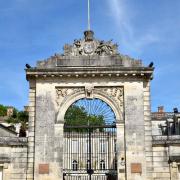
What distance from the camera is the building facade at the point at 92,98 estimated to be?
17812 mm

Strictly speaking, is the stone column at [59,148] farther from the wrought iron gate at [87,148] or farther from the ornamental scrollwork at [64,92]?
the ornamental scrollwork at [64,92]

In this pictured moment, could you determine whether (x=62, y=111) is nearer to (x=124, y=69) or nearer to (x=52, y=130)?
(x=52, y=130)

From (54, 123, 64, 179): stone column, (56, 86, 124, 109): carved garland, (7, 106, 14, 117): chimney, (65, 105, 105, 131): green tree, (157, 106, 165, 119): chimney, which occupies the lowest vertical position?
(54, 123, 64, 179): stone column

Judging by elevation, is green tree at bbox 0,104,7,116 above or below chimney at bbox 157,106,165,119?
above

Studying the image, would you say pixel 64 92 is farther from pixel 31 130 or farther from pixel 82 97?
pixel 31 130

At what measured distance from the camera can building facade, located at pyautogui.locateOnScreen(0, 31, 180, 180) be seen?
17812mm

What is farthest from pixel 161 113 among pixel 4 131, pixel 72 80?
pixel 72 80

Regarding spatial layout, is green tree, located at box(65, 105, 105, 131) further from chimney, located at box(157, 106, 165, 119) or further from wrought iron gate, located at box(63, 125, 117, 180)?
chimney, located at box(157, 106, 165, 119)

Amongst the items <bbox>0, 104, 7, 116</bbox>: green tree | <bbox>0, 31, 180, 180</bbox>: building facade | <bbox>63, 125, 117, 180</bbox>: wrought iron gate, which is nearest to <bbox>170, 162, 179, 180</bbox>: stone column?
<bbox>0, 31, 180, 180</bbox>: building facade

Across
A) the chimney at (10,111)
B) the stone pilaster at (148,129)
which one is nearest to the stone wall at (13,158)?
the stone pilaster at (148,129)

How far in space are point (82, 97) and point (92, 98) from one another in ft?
1.53

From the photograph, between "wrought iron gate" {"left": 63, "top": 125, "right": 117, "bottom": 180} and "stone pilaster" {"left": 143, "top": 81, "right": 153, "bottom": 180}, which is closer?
"stone pilaster" {"left": 143, "top": 81, "right": 153, "bottom": 180}

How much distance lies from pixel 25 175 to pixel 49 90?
157 inches

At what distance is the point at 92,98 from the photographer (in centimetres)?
1875
